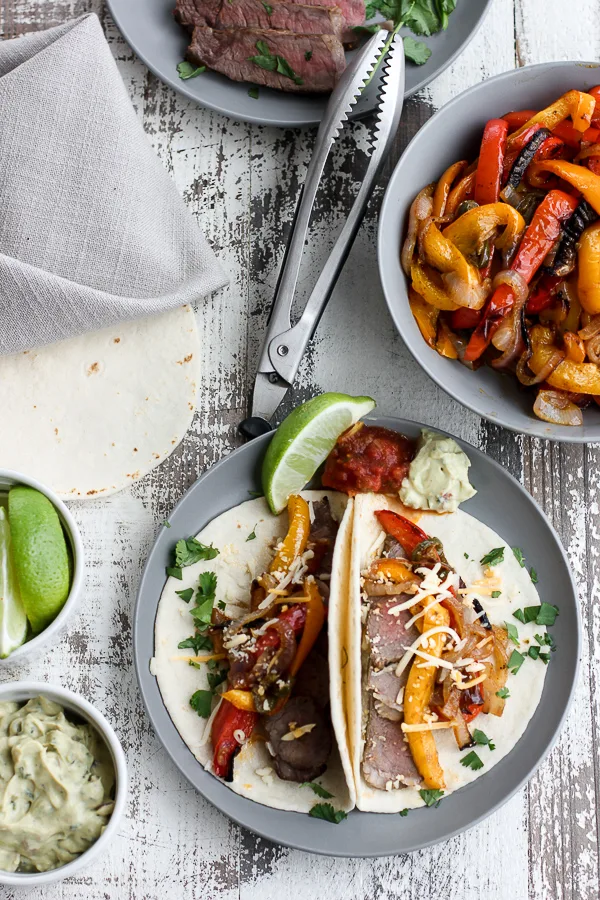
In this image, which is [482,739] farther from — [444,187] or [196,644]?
[444,187]

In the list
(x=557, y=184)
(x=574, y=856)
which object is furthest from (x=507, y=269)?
(x=574, y=856)

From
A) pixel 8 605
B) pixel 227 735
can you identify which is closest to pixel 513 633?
pixel 227 735

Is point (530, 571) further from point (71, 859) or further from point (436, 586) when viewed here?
point (71, 859)

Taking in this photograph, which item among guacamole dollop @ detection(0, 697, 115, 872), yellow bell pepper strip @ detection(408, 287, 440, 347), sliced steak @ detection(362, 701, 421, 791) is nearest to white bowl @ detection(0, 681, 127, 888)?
guacamole dollop @ detection(0, 697, 115, 872)

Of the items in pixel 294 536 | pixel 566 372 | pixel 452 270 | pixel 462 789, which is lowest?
pixel 462 789

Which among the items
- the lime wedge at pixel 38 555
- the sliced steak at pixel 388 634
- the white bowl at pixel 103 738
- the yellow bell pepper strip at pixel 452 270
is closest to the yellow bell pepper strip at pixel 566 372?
the yellow bell pepper strip at pixel 452 270

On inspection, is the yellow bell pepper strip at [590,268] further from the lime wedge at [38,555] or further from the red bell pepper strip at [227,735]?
the lime wedge at [38,555]
